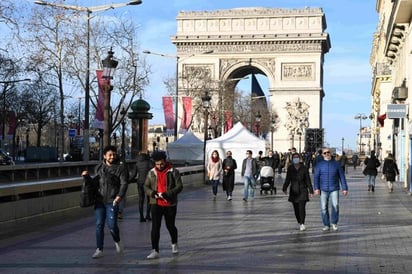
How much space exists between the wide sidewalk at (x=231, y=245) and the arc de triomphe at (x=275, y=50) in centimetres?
7612

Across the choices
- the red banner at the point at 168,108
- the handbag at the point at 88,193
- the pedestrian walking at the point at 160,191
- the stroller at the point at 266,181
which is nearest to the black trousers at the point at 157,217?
the pedestrian walking at the point at 160,191

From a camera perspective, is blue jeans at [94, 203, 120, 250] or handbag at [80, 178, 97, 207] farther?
blue jeans at [94, 203, 120, 250]

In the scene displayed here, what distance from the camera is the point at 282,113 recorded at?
312ft

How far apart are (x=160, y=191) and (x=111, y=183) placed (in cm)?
73

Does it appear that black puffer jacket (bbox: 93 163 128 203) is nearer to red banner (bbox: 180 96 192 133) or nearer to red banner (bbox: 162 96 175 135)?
red banner (bbox: 162 96 175 135)

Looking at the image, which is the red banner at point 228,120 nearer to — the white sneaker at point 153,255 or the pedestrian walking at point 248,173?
the pedestrian walking at point 248,173

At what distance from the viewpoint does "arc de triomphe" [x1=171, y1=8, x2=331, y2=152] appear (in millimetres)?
95125

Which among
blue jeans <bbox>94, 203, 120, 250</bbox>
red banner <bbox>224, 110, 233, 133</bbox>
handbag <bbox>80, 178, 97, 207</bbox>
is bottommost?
blue jeans <bbox>94, 203, 120, 250</bbox>

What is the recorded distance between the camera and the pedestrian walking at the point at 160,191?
35.4 feet

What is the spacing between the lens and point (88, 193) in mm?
10703

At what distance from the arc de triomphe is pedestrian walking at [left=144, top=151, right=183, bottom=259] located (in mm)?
83744

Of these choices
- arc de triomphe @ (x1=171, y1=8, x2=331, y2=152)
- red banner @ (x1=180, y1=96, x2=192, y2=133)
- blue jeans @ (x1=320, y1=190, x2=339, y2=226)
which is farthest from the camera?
arc de triomphe @ (x1=171, y1=8, x2=331, y2=152)

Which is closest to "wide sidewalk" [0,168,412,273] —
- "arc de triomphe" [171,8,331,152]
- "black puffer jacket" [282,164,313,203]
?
"black puffer jacket" [282,164,313,203]

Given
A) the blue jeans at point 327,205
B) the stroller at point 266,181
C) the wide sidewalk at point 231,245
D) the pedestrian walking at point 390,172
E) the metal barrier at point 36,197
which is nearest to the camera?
the wide sidewalk at point 231,245
